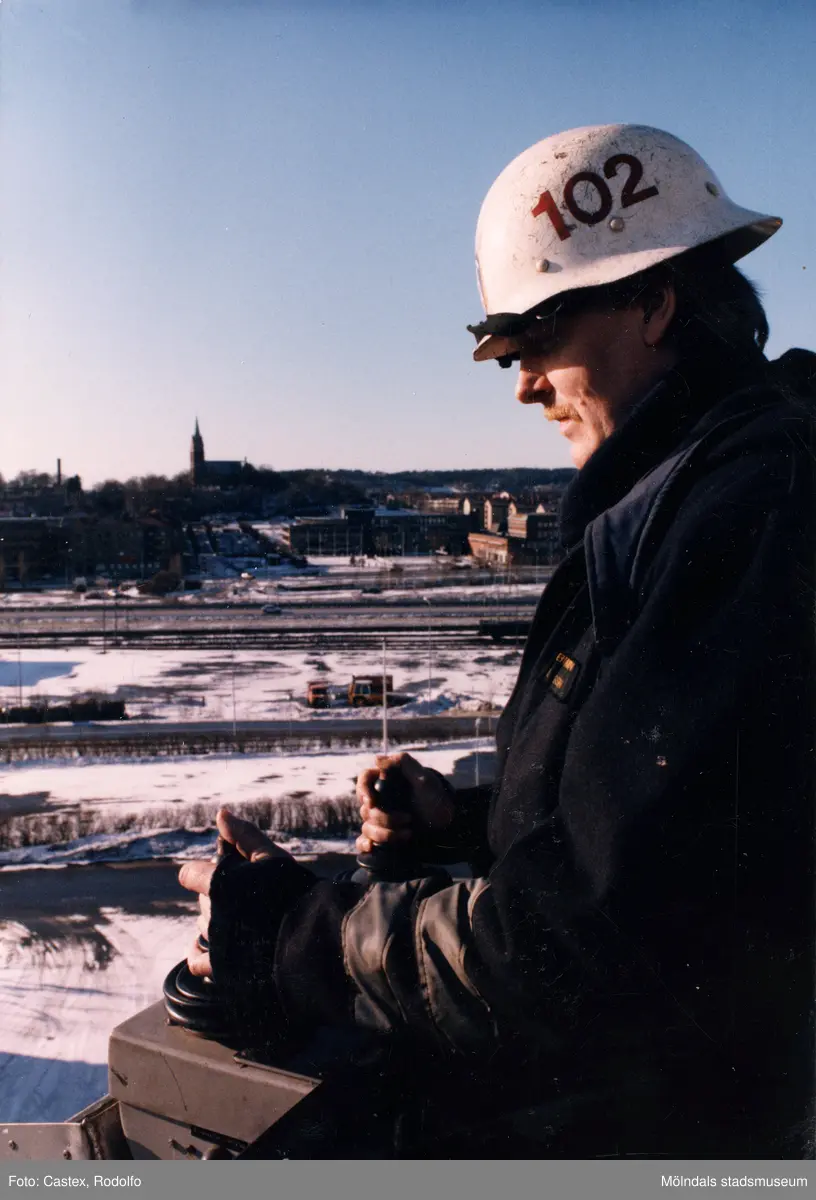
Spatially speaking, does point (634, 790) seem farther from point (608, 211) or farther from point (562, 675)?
point (608, 211)

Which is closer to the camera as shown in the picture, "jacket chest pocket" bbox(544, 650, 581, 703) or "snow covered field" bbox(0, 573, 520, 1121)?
"jacket chest pocket" bbox(544, 650, 581, 703)

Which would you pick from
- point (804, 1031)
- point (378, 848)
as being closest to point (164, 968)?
point (378, 848)

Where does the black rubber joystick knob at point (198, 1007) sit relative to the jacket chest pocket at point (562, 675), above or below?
below

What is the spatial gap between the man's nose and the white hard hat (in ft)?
0.14

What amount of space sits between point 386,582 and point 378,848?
52.8 feet

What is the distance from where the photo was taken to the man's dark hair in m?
0.70

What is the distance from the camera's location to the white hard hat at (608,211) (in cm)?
78

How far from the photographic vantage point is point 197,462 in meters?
26.5

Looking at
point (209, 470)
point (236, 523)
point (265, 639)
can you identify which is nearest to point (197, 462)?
point (209, 470)

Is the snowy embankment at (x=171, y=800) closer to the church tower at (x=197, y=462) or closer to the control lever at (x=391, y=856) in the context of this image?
the control lever at (x=391, y=856)

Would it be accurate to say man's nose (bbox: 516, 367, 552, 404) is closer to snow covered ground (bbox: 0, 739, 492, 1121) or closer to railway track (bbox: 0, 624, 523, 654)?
snow covered ground (bbox: 0, 739, 492, 1121)

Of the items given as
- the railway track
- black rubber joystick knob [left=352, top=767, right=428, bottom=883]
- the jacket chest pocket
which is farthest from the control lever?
the railway track

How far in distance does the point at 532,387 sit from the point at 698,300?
0.15 m

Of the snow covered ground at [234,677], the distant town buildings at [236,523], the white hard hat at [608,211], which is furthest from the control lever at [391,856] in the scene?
the distant town buildings at [236,523]
